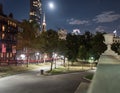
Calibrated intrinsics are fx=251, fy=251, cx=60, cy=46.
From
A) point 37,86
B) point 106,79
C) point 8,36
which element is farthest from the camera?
point 8,36

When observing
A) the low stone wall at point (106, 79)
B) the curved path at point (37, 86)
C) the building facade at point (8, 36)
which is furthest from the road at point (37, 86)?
the building facade at point (8, 36)

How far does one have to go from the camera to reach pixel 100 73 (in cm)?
937

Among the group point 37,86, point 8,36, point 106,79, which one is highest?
point 8,36

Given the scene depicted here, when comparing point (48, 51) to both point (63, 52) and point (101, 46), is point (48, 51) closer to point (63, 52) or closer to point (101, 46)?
point (63, 52)

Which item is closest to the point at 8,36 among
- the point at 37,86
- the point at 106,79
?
the point at 37,86

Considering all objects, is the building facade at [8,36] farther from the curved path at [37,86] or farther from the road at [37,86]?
the curved path at [37,86]

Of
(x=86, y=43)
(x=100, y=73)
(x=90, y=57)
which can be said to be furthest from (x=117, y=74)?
(x=86, y=43)

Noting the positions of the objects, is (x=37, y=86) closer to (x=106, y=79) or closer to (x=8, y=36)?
(x=106, y=79)

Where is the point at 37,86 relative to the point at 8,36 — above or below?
below

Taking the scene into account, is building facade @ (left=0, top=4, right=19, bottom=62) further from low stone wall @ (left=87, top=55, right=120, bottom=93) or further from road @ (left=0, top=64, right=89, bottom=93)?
low stone wall @ (left=87, top=55, right=120, bottom=93)

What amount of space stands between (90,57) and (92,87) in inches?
2581

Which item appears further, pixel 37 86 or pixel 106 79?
pixel 37 86

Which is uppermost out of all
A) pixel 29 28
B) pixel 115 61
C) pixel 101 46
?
pixel 29 28

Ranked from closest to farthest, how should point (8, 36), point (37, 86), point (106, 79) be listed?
point (106, 79) → point (37, 86) → point (8, 36)
